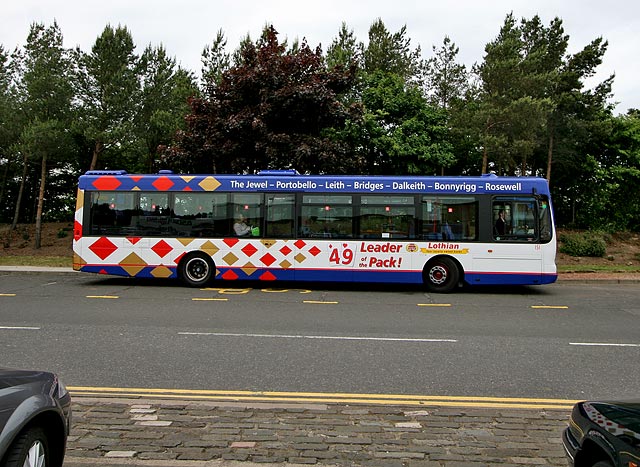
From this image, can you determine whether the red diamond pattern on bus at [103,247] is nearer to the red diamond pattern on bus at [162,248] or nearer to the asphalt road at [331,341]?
the red diamond pattern on bus at [162,248]

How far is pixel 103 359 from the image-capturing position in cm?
620

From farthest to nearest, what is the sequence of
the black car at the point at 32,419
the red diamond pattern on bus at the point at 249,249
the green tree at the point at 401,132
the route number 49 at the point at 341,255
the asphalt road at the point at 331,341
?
the green tree at the point at 401,132
the red diamond pattern on bus at the point at 249,249
the route number 49 at the point at 341,255
the asphalt road at the point at 331,341
the black car at the point at 32,419

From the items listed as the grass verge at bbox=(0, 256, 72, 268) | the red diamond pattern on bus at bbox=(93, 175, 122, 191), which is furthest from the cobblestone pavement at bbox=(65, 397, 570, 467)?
the grass verge at bbox=(0, 256, 72, 268)

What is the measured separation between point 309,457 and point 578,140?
27.6m

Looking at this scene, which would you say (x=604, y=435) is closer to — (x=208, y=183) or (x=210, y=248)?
(x=210, y=248)

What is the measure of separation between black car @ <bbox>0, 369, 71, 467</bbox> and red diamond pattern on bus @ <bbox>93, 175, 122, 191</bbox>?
11.8 meters

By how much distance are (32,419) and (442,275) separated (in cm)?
1146

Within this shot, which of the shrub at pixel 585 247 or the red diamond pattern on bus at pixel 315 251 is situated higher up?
the shrub at pixel 585 247

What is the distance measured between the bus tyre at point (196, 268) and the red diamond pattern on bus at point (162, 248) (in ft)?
1.66

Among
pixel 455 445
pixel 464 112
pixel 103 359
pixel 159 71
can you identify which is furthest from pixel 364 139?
pixel 455 445

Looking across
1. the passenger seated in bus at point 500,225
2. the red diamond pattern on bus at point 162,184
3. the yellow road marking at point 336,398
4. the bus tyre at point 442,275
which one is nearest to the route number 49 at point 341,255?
the bus tyre at point 442,275

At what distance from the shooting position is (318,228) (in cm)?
1345

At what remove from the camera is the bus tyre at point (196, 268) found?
1372 centimetres

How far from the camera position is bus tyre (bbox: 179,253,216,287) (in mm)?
13719
